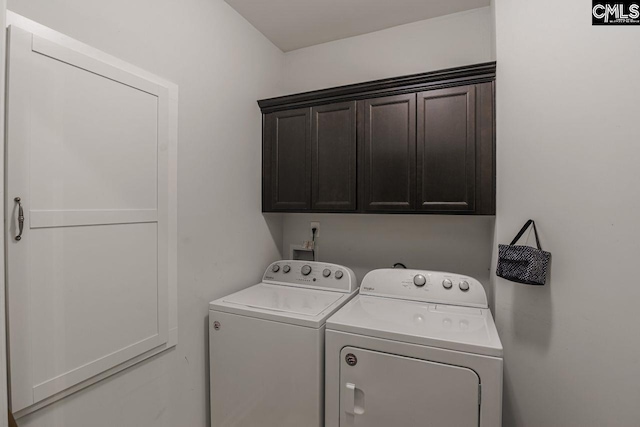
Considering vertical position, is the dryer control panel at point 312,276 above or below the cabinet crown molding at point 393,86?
below

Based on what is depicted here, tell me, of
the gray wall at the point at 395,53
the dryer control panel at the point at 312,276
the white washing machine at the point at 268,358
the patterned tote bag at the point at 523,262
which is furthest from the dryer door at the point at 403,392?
the gray wall at the point at 395,53

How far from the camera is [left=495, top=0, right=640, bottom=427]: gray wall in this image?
1333 millimetres

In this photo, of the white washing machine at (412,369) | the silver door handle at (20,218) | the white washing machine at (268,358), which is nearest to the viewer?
the silver door handle at (20,218)

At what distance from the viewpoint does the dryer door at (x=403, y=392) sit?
1.24 m

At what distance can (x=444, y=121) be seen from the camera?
1742 mm

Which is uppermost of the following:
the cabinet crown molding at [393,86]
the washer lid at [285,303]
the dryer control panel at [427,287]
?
the cabinet crown molding at [393,86]

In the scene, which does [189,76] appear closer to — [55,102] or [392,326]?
[55,102]

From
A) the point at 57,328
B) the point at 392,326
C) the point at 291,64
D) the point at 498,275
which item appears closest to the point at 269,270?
the point at 392,326

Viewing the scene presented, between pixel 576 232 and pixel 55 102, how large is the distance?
2.12 meters

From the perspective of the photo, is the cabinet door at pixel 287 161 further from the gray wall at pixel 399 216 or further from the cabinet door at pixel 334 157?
the gray wall at pixel 399 216

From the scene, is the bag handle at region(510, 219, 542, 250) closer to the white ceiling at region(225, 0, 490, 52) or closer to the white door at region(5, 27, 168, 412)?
the white ceiling at region(225, 0, 490, 52)

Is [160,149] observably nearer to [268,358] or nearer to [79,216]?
[79,216]

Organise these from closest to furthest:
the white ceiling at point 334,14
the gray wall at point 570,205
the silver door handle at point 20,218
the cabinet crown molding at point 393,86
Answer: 1. the silver door handle at point 20,218
2. the gray wall at point 570,205
3. the cabinet crown molding at point 393,86
4. the white ceiling at point 334,14

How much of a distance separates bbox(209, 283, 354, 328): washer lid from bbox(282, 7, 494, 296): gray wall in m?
0.48
